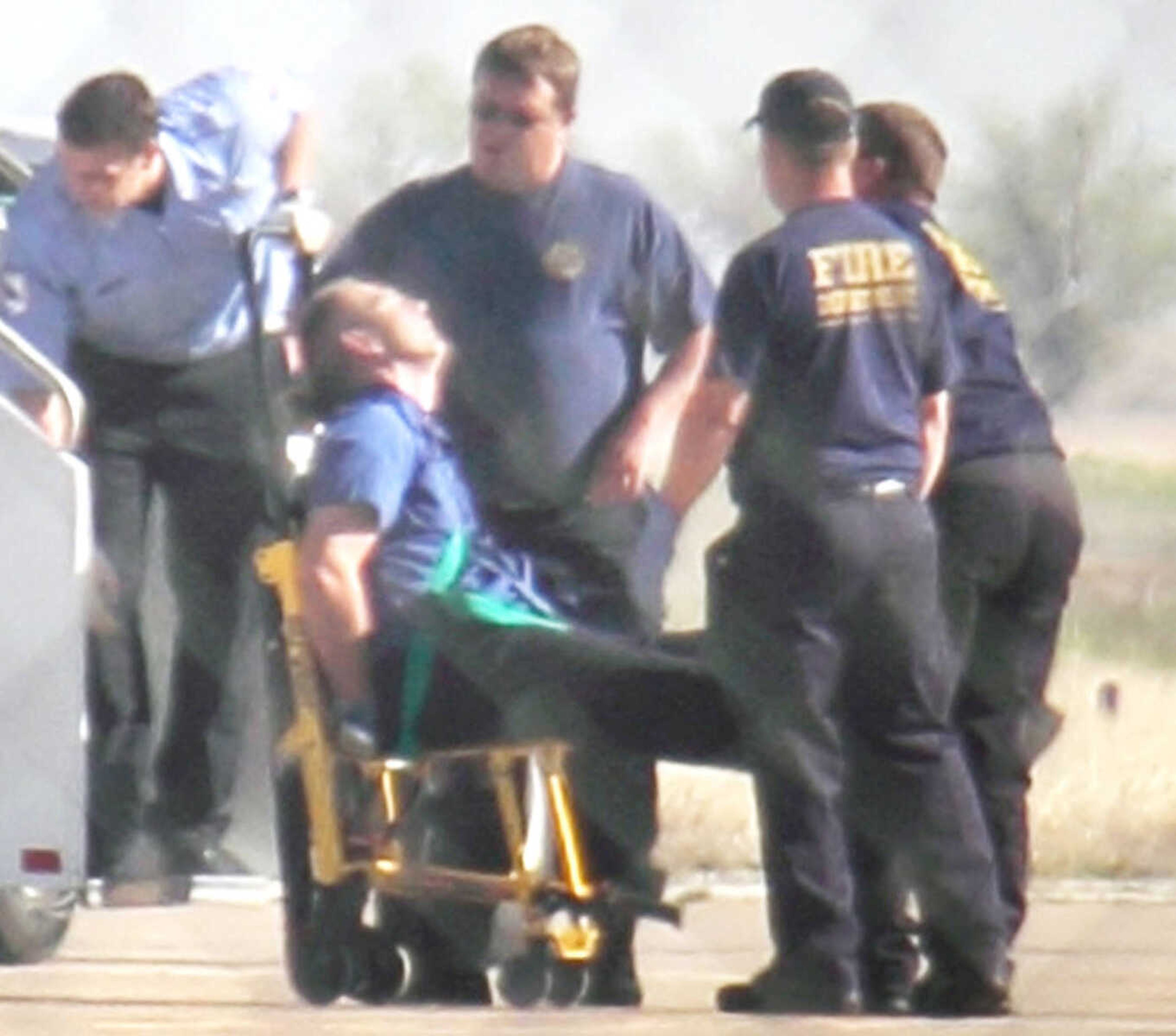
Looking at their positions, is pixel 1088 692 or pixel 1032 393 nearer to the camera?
pixel 1032 393

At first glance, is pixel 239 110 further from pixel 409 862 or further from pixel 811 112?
pixel 409 862

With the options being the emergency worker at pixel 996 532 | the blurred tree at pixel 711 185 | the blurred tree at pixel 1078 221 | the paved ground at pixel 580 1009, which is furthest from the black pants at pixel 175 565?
the blurred tree at pixel 1078 221

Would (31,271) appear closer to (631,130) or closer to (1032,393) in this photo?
(1032,393)

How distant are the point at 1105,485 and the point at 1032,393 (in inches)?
19.4

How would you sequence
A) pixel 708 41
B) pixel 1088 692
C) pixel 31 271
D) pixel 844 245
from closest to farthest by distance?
pixel 708 41 < pixel 844 245 < pixel 31 271 < pixel 1088 692

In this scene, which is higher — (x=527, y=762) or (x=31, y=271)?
(x=31, y=271)

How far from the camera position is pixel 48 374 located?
268 inches

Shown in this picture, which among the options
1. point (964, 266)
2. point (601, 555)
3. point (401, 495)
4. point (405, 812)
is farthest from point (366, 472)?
point (964, 266)

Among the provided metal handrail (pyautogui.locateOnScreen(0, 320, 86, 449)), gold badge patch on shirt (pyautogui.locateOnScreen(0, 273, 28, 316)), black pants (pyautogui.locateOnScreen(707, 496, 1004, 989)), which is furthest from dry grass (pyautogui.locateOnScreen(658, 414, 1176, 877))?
gold badge patch on shirt (pyautogui.locateOnScreen(0, 273, 28, 316))

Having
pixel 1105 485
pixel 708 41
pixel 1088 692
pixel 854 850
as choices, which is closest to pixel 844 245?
pixel 1105 485

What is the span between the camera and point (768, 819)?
243 inches

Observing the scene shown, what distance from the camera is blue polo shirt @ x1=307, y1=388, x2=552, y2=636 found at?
6.08 m

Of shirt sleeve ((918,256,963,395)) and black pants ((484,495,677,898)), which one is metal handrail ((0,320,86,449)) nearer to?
black pants ((484,495,677,898))

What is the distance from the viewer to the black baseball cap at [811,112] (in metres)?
6.09
